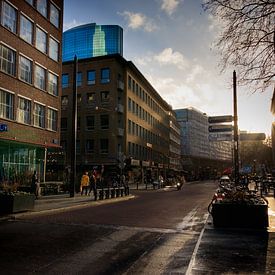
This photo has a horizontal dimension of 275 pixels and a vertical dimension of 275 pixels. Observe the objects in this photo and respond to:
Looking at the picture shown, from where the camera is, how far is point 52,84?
119ft

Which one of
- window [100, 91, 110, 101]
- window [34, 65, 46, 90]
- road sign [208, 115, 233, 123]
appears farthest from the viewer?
window [100, 91, 110, 101]

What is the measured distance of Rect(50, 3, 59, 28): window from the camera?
3603 centimetres

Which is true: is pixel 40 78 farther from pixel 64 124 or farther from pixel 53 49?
pixel 64 124

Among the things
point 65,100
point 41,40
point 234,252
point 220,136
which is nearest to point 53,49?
point 41,40

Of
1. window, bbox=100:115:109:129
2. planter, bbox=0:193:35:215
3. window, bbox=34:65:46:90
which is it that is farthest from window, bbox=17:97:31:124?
window, bbox=100:115:109:129

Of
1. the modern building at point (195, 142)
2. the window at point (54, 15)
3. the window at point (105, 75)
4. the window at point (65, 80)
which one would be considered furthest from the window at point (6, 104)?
the modern building at point (195, 142)

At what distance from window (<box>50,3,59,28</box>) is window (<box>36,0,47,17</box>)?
3.49 ft

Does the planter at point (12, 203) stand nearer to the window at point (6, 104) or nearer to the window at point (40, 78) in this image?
the window at point (6, 104)

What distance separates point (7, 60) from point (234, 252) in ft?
84.7

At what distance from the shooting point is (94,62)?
5984 cm

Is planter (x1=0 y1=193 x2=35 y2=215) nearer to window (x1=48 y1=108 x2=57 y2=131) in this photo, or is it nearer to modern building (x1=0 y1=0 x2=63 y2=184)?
modern building (x1=0 y1=0 x2=63 y2=184)

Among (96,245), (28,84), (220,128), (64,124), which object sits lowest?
(96,245)

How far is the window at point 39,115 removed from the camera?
32.8m

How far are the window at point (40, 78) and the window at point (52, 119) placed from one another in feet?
7.79
